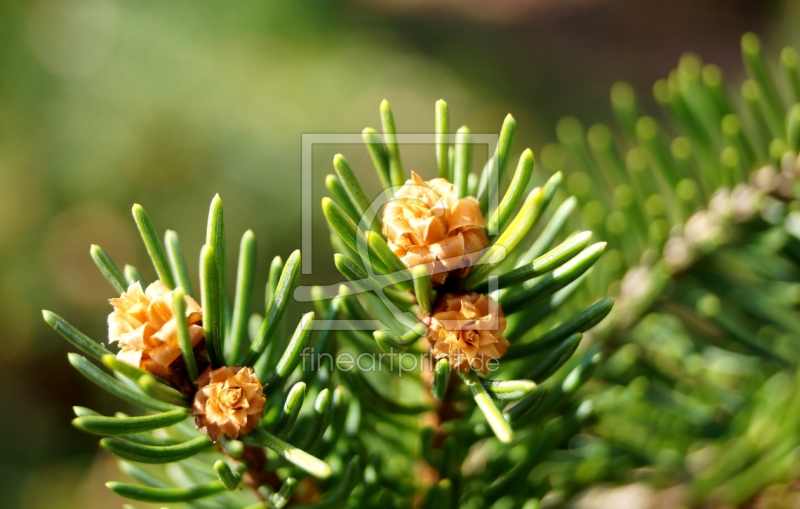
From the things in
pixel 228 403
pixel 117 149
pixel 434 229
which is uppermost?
pixel 117 149

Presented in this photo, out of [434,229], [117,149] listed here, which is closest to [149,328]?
[434,229]

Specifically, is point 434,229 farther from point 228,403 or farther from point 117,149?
point 117,149

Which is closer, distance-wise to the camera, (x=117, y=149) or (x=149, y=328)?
(x=149, y=328)

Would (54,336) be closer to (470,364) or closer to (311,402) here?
(311,402)

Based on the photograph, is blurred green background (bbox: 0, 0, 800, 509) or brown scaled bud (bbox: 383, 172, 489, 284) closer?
brown scaled bud (bbox: 383, 172, 489, 284)

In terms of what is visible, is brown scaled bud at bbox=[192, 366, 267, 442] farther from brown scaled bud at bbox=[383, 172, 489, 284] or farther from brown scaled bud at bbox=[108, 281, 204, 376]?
brown scaled bud at bbox=[383, 172, 489, 284]

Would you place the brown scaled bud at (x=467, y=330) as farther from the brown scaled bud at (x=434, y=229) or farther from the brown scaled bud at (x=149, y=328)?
the brown scaled bud at (x=149, y=328)

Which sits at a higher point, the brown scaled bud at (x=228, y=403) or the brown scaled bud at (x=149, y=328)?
the brown scaled bud at (x=149, y=328)

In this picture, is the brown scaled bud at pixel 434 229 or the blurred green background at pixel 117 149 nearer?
the brown scaled bud at pixel 434 229

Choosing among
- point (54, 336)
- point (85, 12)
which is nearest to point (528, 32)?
point (85, 12)

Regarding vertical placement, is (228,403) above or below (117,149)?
below

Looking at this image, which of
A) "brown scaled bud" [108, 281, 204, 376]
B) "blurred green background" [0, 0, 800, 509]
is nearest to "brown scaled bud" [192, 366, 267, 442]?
"brown scaled bud" [108, 281, 204, 376]

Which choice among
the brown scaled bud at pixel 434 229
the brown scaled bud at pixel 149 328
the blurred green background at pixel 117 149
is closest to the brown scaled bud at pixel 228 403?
the brown scaled bud at pixel 149 328
